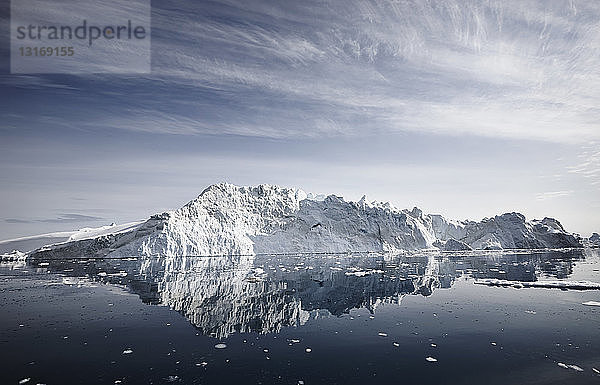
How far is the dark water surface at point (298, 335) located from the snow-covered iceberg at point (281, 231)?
36.8m

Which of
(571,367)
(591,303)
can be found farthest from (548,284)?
(571,367)

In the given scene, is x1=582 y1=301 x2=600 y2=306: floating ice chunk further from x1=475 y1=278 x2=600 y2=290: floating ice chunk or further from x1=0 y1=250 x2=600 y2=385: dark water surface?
x1=475 y1=278 x2=600 y2=290: floating ice chunk

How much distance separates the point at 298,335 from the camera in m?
14.6

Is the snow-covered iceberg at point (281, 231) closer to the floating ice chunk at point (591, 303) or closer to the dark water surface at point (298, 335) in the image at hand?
the dark water surface at point (298, 335)

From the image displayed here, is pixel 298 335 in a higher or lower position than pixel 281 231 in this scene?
lower

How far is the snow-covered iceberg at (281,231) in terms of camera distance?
6128 centimetres

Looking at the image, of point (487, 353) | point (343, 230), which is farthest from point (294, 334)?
point (343, 230)

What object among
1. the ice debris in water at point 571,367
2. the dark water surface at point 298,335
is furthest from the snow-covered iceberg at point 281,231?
the ice debris in water at point 571,367

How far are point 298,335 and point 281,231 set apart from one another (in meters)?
65.7

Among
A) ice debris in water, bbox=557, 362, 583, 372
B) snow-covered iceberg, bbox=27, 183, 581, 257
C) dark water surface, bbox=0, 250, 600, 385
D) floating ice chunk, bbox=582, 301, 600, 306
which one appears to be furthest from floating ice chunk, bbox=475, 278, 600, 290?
snow-covered iceberg, bbox=27, 183, 581, 257

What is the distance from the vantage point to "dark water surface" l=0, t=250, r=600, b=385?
10.3 meters

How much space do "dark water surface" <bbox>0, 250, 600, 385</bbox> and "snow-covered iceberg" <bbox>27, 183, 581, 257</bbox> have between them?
36.8 metres

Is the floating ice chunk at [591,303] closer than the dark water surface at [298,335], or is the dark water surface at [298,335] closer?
the dark water surface at [298,335]

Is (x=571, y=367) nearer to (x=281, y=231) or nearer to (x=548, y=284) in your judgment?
(x=548, y=284)
